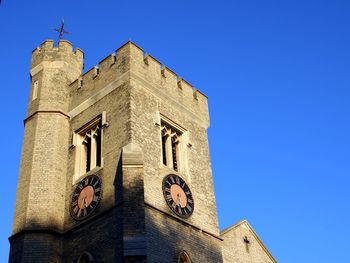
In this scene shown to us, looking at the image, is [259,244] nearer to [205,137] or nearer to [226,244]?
[226,244]

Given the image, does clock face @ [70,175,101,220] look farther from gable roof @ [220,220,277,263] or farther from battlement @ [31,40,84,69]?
battlement @ [31,40,84,69]

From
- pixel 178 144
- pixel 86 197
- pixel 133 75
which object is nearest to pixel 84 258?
pixel 86 197

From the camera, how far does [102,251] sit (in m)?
19.8

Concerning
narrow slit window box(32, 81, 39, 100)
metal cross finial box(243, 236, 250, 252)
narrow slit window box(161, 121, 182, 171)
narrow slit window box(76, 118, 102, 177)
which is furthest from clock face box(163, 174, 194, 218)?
narrow slit window box(32, 81, 39, 100)

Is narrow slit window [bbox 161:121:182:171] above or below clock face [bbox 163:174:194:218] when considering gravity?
above

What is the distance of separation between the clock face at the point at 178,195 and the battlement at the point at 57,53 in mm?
8021

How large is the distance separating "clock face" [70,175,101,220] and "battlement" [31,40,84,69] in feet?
22.2

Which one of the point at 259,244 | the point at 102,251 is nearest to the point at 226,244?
the point at 259,244

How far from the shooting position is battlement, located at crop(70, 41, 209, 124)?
24.1 metres

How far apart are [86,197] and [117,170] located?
1.73 meters

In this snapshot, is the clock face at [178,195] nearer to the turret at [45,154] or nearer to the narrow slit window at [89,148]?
the narrow slit window at [89,148]

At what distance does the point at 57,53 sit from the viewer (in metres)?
26.6

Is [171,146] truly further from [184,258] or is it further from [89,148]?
[184,258]

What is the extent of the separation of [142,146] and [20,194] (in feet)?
16.9
